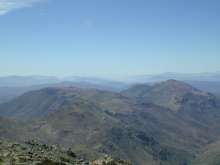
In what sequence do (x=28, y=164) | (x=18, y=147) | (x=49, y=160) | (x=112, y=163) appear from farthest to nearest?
(x=18, y=147) → (x=112, y=163) → (x=49, y=160) → (x=28, y=164)

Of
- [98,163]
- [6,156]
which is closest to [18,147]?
[6,156]

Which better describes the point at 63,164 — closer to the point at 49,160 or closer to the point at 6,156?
the point at 49,160

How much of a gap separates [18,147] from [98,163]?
61.1ft

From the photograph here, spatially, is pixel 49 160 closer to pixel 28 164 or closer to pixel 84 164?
pixel 28 164

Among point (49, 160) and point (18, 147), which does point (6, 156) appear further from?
point (18, 147)

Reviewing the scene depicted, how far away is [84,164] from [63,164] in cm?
601

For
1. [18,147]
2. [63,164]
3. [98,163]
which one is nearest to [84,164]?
[98,163]

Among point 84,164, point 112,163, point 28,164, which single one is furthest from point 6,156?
point 112,163

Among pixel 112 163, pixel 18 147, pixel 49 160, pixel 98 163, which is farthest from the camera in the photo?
pixel 18 147

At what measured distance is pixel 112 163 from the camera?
195 ft

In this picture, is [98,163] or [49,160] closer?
[49,160]

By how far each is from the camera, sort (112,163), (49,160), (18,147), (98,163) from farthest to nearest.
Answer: (18,147), (112,163), (98,163), (49,160)

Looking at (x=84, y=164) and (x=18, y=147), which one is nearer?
(x=84, y=164)

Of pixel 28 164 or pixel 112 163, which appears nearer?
pixel 28 164
